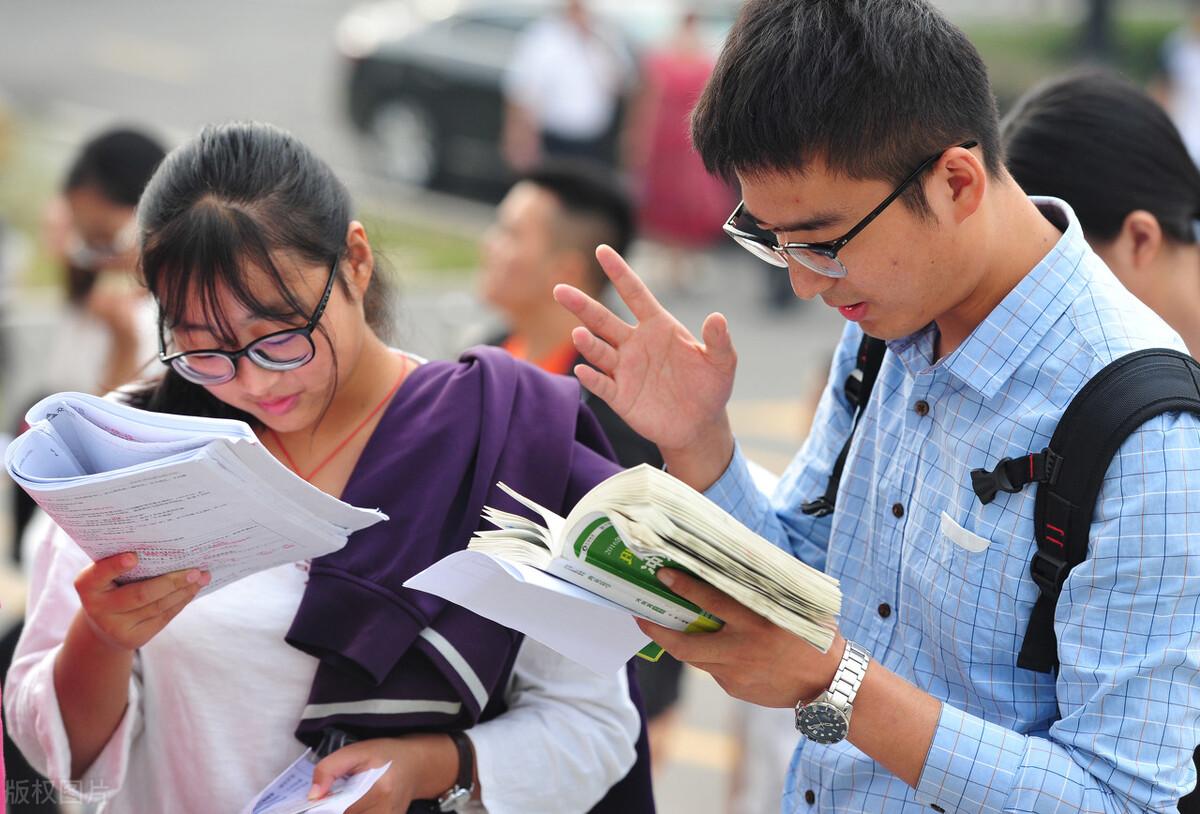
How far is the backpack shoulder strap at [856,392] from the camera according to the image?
2.16m

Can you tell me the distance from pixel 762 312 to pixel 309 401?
24.4ft

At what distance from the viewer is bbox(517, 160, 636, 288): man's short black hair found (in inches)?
168

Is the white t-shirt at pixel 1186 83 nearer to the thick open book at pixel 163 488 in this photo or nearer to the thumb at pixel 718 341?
the thumb at pixel 718 341

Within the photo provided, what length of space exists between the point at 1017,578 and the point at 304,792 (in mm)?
1049

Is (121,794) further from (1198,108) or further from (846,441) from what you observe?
(1198,108)

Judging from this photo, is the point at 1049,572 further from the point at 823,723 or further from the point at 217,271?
the point at 217,271

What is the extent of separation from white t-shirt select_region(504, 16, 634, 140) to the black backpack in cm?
797

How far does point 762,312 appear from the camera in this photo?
9.45 meters

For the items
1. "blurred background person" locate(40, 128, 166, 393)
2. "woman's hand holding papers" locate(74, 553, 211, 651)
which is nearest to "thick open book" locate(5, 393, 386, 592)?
"woman's hand holding papers" locate(74, 553, 211, 651)

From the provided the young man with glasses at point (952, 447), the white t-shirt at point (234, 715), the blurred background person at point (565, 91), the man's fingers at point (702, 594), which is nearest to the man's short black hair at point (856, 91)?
the young man with glasses at point (952, 447)

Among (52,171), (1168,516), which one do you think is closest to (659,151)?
(52,171)

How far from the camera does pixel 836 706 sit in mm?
1749

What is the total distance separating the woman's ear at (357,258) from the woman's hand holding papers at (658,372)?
0.39 m

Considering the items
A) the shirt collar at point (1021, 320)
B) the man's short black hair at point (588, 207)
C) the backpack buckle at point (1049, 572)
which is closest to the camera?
the backpack buckle at point (1049, 572)
